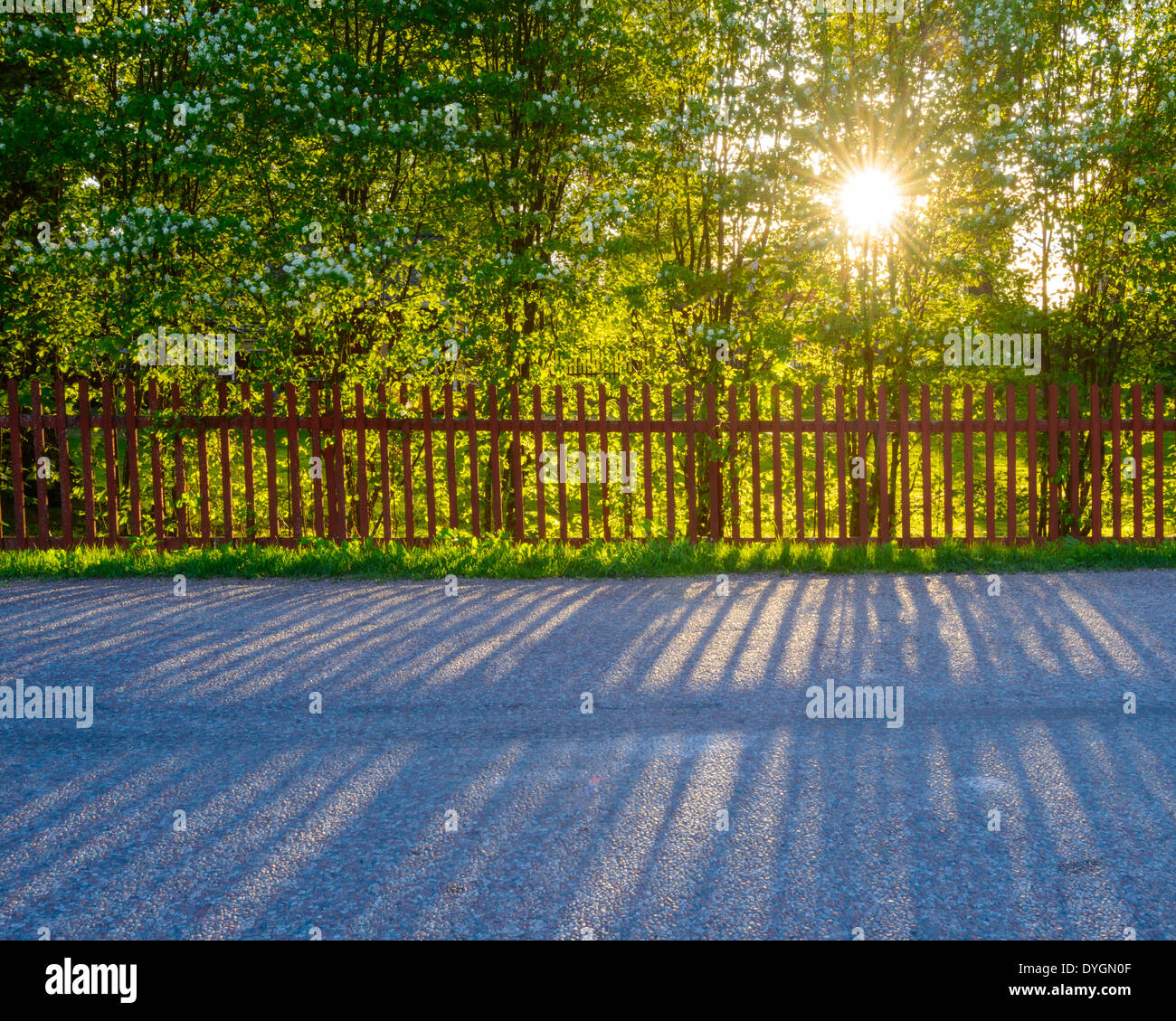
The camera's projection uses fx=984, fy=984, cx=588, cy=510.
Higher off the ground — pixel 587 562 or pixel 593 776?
pixel 587 562

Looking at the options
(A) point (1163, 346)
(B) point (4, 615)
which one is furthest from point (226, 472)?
(A) point (1163, 346)

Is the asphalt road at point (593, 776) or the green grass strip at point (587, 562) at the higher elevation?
the green grass strip at point (587, 562)

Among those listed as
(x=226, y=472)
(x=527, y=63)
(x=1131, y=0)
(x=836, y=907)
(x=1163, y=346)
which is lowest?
(x=836, y=907)

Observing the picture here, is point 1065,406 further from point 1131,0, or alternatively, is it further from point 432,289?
point 432,289

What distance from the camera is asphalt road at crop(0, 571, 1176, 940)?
3145 mm

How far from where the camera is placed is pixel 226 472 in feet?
35.2

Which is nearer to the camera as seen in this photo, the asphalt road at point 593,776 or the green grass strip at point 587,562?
the asphalt road at point 593,776

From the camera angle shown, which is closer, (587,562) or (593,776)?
(593,776)

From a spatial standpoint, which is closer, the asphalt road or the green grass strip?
the asphalt road

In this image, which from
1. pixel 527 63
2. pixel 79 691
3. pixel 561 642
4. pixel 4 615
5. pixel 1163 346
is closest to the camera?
pixel 79 691

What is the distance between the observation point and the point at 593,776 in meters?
4.27

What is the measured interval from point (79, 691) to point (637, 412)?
33.3ft

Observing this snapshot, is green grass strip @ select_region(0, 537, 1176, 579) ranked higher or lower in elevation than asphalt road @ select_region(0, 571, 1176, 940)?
higher

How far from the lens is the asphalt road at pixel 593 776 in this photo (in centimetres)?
314
